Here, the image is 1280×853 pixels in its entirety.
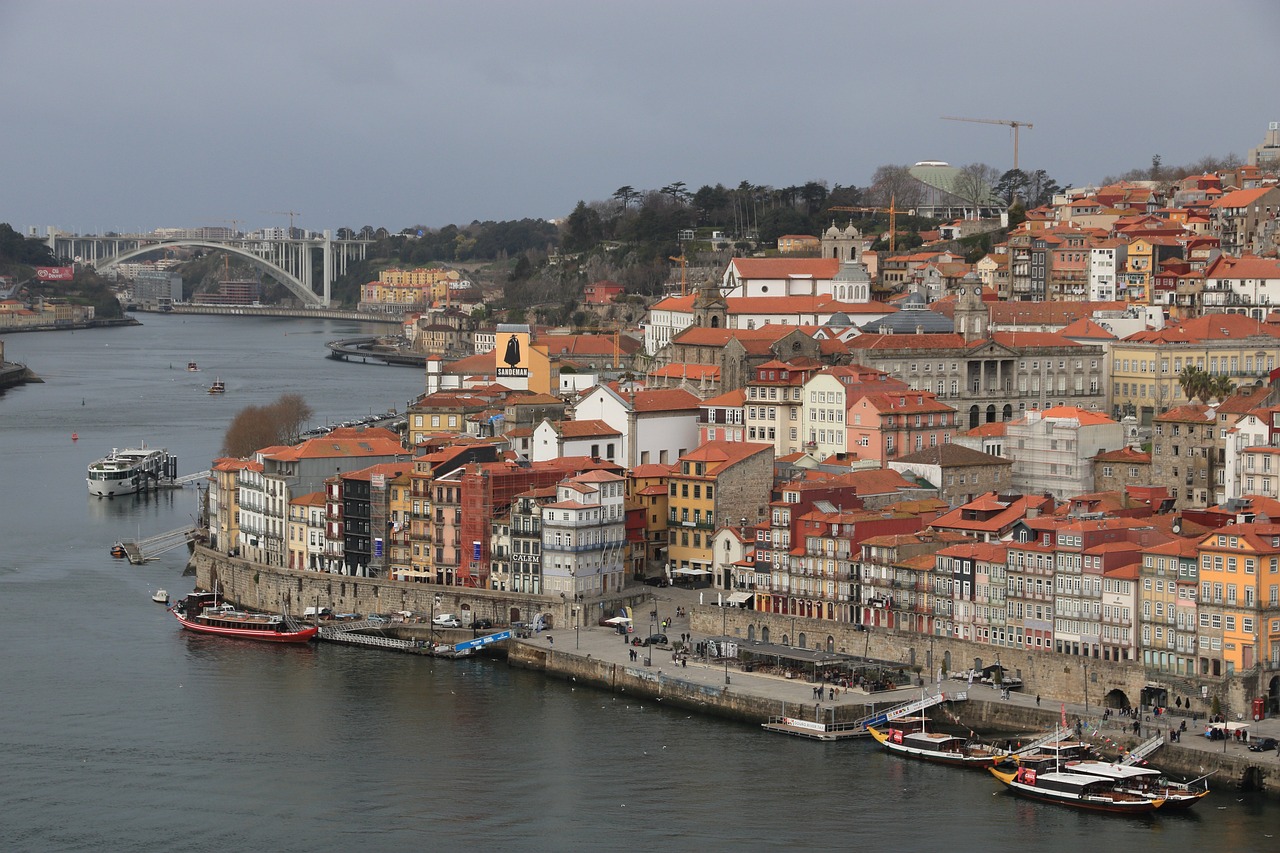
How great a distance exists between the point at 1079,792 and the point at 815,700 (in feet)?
16.4

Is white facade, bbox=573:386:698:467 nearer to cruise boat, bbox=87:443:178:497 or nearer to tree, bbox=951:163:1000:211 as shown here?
cruise boat, bbox=87:443:178:497

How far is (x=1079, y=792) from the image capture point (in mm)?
27859

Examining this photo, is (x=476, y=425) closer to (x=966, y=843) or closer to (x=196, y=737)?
(x=196, y=737)

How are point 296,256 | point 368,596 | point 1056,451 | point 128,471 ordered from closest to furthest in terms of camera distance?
1. point 368,596
2. point 1056,451
3. point 128,471
4. point 296,256

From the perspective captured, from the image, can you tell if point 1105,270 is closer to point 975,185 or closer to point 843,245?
point 843,245

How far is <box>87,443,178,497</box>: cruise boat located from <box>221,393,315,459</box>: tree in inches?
73.5

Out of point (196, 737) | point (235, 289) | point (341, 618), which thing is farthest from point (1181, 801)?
point (235, 289)

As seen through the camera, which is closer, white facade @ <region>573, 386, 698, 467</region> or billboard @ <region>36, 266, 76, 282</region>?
white facade @ <region>573, 386, 698, 467</region>

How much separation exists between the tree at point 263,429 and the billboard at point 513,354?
5.41 meters

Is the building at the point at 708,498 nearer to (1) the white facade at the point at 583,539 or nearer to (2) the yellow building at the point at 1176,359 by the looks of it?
(1) the white facade at the point at 583,539

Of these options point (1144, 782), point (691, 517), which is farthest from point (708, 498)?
point (1144, 782)

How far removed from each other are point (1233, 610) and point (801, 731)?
5.96 metres

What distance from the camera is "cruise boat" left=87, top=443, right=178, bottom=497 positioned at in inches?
2194

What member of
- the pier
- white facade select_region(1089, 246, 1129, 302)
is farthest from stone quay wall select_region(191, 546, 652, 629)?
white facade select_region(1089, 246, 1129, 302)
